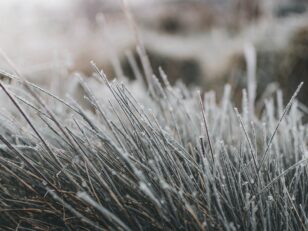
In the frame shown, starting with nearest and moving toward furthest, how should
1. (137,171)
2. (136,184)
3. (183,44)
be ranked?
(137,171), (136,184), (183,44)

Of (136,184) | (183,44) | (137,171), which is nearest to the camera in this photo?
(137,171)

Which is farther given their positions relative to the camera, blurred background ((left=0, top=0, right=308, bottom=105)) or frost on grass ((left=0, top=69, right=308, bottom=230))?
blurred background ((left=0, top=0, right=308, bottom=105))

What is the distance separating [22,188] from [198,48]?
14.8 feet

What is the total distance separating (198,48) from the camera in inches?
215

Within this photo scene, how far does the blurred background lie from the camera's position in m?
3.42

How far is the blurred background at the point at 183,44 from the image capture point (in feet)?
11.2

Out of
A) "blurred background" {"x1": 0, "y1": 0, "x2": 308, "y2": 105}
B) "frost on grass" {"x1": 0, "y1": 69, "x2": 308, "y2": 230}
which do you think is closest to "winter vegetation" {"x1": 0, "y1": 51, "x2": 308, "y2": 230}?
"frost on grass" {"x1": 0, "y1": 69, "x2": 308, "y2": 230}

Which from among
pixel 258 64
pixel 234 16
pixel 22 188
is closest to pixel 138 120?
pixel 22 188

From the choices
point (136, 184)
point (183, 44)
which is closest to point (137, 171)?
point (136, 184)

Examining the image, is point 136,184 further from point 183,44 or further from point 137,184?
point 183,44

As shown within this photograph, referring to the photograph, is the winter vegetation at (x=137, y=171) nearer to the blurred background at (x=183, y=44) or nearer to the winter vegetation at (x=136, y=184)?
the winter vegetation at (x=136, y=184)

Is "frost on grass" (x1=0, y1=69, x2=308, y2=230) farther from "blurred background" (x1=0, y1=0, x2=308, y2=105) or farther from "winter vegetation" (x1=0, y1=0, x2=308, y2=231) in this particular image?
"blurred background" (x1=0, y1=0, x2=308, y2=105)

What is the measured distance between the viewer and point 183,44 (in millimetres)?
5699

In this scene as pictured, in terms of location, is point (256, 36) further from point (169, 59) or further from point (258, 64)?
point (169, 59)
